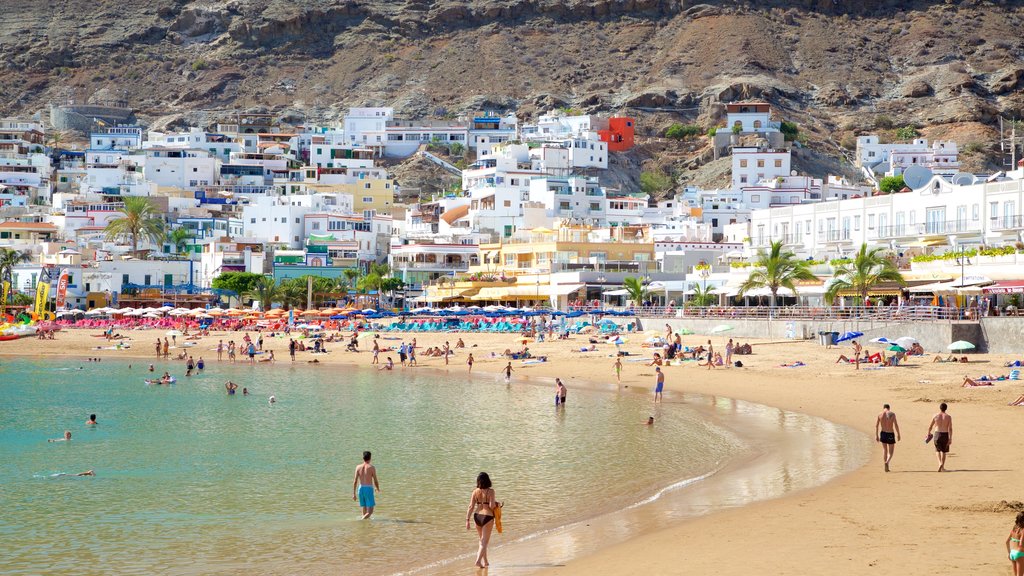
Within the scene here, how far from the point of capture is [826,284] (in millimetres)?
45750

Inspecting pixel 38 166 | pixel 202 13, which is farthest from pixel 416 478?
pixel 202 13

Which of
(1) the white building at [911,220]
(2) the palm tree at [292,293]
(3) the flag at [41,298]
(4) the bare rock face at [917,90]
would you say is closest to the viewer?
(1) the white building at [911,220]

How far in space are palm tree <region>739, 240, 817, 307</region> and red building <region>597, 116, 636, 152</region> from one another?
62.7 m

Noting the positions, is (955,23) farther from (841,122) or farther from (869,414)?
(869,414)

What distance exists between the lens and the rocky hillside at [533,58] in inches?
4902

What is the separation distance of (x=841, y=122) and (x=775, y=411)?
98740 millimetres

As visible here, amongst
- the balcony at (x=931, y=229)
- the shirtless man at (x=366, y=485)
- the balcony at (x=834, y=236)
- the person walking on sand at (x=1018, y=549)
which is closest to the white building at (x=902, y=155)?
the balcony at (x=834, y=236)

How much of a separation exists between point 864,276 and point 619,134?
70.3 metres

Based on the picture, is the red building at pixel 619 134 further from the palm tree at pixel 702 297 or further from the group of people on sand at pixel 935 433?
the group of people on sand at pixel 935 433

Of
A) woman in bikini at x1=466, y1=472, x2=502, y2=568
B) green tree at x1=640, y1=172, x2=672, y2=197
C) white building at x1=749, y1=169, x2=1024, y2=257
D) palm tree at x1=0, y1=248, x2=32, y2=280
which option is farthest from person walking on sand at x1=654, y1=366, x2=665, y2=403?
green tree at x1=640, y1=172, x2=672, y2=197

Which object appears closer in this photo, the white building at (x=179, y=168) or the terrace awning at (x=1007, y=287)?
the terrace awning at (x=1007, y=287)

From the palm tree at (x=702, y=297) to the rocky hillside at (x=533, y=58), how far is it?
63.0 metres

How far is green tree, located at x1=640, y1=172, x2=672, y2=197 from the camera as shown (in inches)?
4104

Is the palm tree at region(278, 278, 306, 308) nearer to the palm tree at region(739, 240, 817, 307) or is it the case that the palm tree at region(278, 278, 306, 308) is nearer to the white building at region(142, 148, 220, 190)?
the palm tree at region(739, 240, 817, 307)
